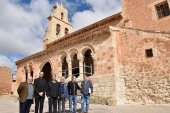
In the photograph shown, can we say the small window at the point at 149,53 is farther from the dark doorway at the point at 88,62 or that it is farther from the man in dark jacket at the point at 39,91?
the man in dark jacket at the point at 39,91

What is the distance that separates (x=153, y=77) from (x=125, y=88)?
1.96 metres

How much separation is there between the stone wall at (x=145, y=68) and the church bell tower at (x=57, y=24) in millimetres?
14639

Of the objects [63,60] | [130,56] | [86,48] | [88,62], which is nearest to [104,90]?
[130,56]

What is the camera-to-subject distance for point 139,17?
17891 mm

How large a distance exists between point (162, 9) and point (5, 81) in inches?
744

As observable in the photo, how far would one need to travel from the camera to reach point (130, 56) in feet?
47.3

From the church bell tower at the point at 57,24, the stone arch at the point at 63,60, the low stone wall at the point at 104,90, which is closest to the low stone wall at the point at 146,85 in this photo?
the low stone wall at the point at 104,90

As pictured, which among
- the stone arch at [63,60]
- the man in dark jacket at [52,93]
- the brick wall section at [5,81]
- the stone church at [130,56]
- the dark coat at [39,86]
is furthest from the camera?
the brick wall section at [5,81]

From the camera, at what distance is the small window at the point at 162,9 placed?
54.7 ft

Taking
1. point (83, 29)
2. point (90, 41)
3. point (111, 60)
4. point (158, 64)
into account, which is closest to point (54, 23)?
point (83, 29)

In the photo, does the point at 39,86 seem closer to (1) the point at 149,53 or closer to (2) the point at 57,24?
(1) the point at 149,53

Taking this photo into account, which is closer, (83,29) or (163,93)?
(163,93)

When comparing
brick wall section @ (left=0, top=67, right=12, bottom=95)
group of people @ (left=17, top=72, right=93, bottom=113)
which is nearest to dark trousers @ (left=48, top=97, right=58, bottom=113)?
group of people @ (left=17, top=72, right=93, bottom=113)

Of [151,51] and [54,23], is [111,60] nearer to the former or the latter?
[151,51]
